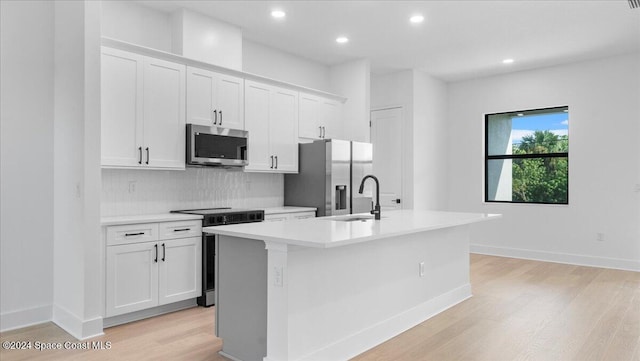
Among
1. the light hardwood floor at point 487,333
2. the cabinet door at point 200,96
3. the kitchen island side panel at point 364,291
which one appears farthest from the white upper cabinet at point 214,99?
the kitchen island side panel at point 364,291

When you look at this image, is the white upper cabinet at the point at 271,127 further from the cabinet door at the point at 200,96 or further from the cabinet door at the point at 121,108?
the cabinet door at the point at 121,108

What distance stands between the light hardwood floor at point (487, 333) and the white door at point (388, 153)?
93.2 inches

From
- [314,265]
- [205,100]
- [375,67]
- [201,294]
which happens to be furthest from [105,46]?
[375,67]

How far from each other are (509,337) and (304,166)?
2976 millimetres

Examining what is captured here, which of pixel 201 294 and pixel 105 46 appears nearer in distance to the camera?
pixel 105 46

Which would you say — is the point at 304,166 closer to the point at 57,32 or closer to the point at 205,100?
the point at 205,100

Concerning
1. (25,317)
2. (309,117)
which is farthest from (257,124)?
(25,317)

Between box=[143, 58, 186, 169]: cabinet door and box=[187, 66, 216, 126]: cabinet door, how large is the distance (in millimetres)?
75

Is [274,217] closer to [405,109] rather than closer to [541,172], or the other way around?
[405,109]

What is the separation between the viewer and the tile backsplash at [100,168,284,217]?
3.95 meters

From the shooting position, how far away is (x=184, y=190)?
14.7 feet

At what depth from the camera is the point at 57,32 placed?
11.8 feet

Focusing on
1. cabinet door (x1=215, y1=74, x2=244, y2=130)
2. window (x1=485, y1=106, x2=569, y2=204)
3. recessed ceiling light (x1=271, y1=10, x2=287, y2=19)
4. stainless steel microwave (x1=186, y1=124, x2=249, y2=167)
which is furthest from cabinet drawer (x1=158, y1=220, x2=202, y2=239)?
window (x1=485, y1=106, x2=569, y2=204)

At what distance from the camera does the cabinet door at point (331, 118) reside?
572cm
